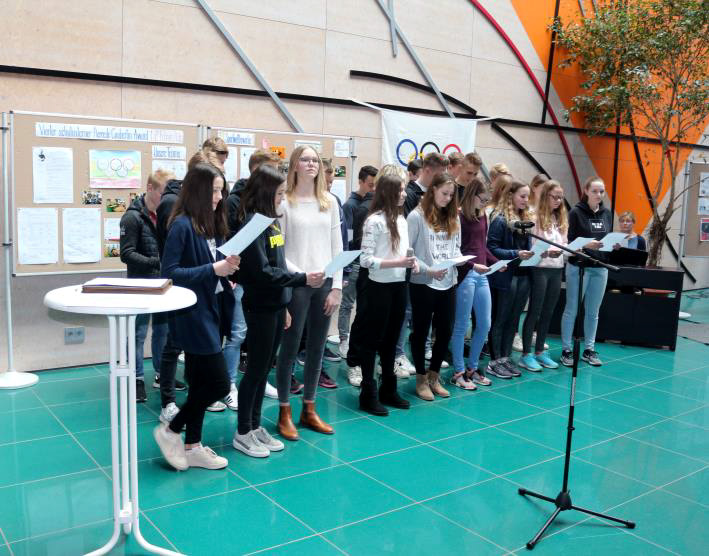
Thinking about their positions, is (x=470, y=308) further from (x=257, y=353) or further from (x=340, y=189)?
(x=257, y=353)

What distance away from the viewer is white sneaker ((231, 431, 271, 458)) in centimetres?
358

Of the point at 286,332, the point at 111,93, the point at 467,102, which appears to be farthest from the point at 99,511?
the point at 467,102

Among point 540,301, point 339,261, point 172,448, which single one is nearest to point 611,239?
point 540,301

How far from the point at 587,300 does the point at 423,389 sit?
2.09m

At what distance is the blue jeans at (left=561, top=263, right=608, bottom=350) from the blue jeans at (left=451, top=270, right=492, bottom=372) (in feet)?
4.11

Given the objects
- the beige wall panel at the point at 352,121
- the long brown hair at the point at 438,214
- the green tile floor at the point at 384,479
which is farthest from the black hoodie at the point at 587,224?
the beige wall panel at the point at 352,121

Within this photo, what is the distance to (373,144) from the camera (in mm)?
6578

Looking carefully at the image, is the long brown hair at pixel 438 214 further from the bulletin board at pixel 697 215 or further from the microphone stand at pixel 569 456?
the bulletin board at pixel 697 215

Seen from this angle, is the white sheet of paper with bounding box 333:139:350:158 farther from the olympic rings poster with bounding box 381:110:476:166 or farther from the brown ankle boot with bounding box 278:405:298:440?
the brown ankle boot with bounding box 278:405:298:440

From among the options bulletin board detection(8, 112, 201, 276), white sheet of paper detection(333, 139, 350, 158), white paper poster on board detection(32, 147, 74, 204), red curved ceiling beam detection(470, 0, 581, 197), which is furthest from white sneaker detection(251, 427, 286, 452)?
red curved ceiling beam detection(470, 0, 581, 197)

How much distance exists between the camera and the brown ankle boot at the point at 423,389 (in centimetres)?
469

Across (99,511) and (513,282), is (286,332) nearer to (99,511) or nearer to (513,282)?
(99,511)

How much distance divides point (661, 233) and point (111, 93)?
21.3 ft

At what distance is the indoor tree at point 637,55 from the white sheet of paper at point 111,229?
545 centimetres
